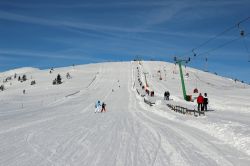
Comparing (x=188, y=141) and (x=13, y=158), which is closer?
(x=13, y=158)

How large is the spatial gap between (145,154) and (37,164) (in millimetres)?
3646

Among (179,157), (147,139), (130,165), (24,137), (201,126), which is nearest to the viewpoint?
(130,165)

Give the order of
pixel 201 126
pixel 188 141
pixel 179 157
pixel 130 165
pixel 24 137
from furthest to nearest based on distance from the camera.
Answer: pixel 201 126 < pixel 24 137 < pixel 188 141 < pixel 179 157 < pixel 130 165

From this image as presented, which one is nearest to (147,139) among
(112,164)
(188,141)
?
(188,141)

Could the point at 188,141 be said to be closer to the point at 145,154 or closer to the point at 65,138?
the point at 145,154

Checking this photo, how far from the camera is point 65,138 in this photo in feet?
63.4

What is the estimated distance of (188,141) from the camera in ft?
55.3

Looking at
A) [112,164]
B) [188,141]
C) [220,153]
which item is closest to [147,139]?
[188,141]

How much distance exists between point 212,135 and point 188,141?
231 cm

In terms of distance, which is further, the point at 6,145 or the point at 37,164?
the point at 6,145

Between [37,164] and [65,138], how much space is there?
23.6 feet

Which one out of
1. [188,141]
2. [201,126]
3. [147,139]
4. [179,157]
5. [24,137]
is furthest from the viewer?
[201,126]

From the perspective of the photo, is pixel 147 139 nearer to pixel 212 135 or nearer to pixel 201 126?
pixel 212 135

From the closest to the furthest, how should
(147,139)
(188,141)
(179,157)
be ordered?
(179,157) < (188,141) < (147,139)
